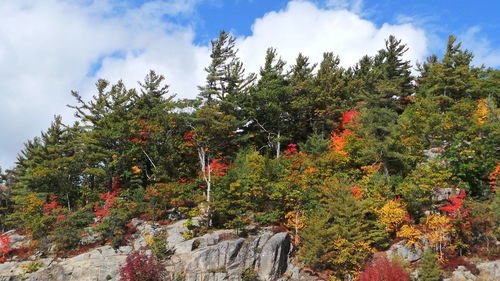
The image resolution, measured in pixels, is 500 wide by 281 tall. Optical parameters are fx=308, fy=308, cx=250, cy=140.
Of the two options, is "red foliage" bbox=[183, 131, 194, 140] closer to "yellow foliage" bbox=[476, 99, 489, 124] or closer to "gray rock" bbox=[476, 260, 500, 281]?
"gray rock" bbox=[476, 260, 500, 281]

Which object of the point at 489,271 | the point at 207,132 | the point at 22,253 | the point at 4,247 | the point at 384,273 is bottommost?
the point at 489,271

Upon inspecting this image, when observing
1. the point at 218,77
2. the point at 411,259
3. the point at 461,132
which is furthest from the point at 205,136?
the point at 461,132

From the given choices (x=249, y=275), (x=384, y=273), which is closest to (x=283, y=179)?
(x=249, y=275)

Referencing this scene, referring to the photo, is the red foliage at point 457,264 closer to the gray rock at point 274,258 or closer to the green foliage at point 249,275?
the gray rock at point 274,258

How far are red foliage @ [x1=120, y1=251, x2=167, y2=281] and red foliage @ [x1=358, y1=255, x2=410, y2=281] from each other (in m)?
13.8

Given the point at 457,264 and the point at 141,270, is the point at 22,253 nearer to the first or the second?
the point at 141,270

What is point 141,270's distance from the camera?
69.8 feet

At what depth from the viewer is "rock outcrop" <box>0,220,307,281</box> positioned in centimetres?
2262

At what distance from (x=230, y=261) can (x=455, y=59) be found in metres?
34.2

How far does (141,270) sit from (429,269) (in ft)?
62.9

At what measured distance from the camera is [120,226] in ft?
85.7

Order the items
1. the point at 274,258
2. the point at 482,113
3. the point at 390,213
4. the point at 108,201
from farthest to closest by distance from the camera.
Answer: the point at 482,113
the point at 108,201
the point at 274,258
the point at 390,213

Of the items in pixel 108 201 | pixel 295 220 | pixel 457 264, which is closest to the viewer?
pixel 457 264

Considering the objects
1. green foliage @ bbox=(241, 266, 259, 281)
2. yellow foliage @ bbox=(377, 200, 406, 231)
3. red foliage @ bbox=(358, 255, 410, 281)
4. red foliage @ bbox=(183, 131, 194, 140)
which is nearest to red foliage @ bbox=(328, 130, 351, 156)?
yellow foliage @ bbox=(377, 200, 406, 231)
